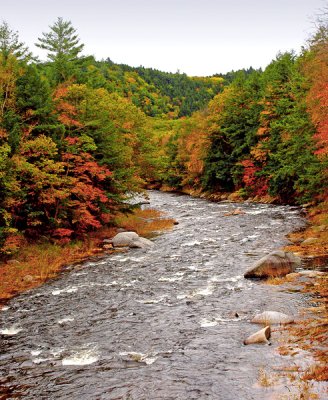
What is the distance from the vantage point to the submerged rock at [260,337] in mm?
12211

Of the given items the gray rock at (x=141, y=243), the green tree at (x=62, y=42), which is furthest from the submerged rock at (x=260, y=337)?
the green tree at (x=62, y=42)

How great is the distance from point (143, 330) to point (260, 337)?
4.09 metres

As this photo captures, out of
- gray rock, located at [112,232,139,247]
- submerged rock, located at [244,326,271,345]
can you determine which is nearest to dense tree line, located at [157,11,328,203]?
gray rock, located at [112,232,139,247]

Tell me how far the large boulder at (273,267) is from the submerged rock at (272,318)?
202 inches

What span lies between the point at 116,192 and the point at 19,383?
2451 centimetres

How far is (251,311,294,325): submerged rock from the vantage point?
13617mm

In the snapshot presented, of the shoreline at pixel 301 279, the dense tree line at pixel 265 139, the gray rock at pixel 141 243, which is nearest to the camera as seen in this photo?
the shoreline at pixel 301 279

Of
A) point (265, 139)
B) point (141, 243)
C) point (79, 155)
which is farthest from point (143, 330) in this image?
point (265, 139)

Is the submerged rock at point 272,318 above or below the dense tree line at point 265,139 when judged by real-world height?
below

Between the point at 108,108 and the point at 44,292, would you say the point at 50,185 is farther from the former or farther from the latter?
the point at 108,108

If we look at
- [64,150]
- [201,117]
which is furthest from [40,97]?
[201,117]

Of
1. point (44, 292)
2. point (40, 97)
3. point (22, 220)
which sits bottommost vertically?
point (44, 292)

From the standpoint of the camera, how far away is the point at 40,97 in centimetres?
2755

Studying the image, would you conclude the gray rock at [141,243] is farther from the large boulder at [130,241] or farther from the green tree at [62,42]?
the green tree at [62,42]
